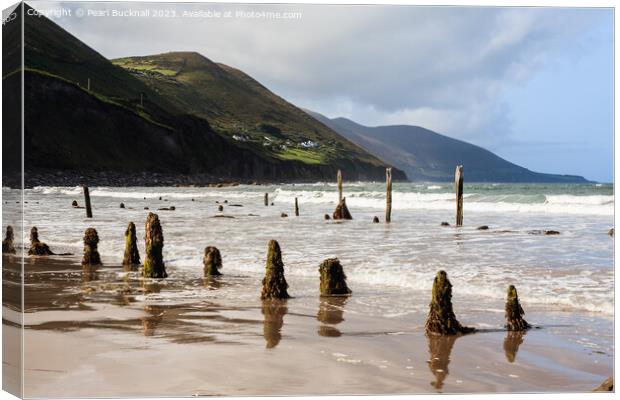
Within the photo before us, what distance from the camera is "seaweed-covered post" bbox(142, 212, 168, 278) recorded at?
13633 millimetres

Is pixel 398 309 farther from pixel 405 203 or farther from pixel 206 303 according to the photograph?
pixel 405 203

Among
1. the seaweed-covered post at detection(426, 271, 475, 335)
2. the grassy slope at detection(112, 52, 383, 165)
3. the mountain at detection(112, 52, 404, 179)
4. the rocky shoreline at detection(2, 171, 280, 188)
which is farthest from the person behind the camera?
the rocky shoreline at detection(2, 171, 280, 188)

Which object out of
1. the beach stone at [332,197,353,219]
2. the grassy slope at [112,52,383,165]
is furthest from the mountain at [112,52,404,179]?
the beach stone at [332,197,353,219]

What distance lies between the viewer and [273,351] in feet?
25.0

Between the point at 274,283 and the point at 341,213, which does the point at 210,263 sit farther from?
the point at 341,213

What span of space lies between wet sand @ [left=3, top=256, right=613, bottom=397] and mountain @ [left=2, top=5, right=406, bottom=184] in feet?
118

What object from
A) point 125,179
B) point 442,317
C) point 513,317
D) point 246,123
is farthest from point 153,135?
point 442,317

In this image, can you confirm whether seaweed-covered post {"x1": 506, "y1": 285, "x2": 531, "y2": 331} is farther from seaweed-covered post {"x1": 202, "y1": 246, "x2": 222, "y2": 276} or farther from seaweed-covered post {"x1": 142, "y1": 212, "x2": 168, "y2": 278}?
seaweed-covered post {"x1": 142, "y1": 212, "x2": 168, "y2": 278}

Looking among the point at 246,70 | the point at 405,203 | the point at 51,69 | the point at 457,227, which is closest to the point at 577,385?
the point at 246,70

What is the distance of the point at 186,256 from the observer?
1858 centimetres

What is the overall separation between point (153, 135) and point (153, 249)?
244 ft

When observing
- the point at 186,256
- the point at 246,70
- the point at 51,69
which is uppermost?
the point at 51,69

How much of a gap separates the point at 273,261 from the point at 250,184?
Answer: 80.7 m

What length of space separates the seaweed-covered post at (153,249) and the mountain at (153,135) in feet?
106
